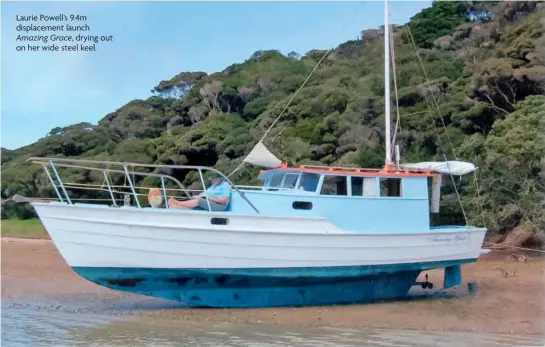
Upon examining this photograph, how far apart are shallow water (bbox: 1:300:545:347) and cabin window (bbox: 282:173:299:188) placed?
10.1ft

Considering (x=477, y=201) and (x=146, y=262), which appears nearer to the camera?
(x=146, y=262)

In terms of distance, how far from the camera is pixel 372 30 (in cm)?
4234

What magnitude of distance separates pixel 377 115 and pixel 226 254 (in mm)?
18738

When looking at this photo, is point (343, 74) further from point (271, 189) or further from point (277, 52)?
point (271, 189)

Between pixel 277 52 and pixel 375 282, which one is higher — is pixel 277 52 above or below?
above

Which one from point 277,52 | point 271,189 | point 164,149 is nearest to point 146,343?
point 271,189

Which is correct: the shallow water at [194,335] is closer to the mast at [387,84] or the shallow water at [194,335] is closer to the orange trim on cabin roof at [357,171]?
the orange trim on cabin roof at [357,171]

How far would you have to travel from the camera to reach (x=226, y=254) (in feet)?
38.3

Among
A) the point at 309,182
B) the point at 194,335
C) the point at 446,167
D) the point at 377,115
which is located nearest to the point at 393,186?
the point at 446,167

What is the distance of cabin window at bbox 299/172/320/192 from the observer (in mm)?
12625

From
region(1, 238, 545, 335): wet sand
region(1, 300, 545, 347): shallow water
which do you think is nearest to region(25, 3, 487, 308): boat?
region(1, 238, 545, 335): wet sand

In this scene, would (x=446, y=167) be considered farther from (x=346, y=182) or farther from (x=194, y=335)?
(x=194, y=335)

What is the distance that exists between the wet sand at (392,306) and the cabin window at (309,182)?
2.14 metres

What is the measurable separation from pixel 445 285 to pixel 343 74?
23.3 meters
